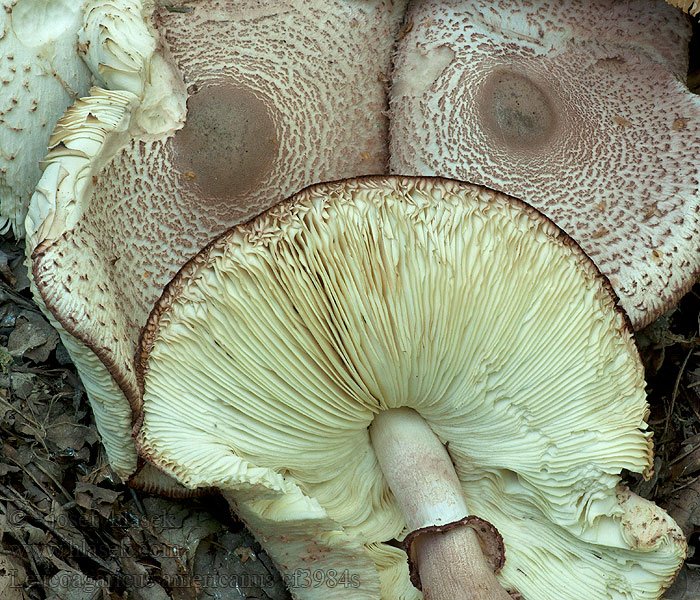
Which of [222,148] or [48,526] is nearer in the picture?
[48,526]

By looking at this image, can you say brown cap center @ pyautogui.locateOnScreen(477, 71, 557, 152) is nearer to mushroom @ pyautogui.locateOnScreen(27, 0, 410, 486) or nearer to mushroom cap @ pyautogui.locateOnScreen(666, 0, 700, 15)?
mushroom @ pyautogui.locateOnScreen(27, 0, 410, 486)

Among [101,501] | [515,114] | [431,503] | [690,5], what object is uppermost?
[690,5]

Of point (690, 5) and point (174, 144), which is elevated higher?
point (690, 5)

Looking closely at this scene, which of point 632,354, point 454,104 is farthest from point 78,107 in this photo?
point 632,354

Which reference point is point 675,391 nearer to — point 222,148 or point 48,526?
point 222,148
